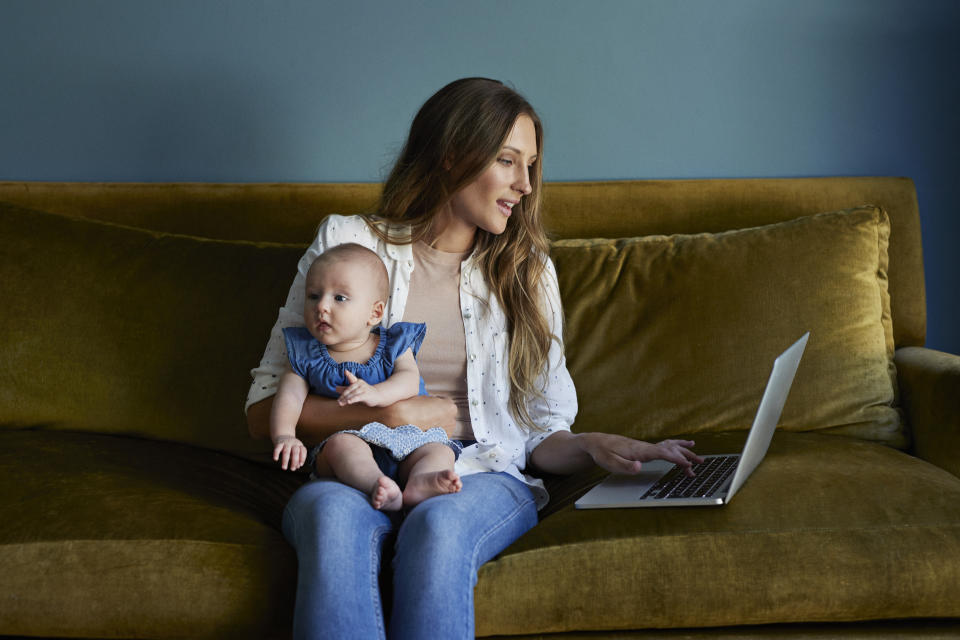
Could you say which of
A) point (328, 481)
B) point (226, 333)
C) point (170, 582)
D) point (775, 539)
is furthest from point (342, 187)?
point (775, 539)

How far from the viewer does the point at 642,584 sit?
126cm

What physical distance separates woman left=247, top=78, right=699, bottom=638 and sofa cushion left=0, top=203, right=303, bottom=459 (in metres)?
0.30

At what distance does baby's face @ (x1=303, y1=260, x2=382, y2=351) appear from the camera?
145 cm

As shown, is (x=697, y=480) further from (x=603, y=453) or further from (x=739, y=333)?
(x=739, y=333)

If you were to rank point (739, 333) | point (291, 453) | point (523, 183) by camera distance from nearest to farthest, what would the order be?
point (291, 453)
point (523, 183)
point (739, 333)

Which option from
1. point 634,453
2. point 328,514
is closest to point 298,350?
point 328,514

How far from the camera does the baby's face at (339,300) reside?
1454 millimetres

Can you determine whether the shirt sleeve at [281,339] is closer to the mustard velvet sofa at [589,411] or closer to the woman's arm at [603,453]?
the mustard velvet sofa at [589,411]

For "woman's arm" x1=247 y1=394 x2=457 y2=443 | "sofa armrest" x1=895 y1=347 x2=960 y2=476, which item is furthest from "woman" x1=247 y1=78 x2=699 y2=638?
"sofa armrest" x1=895 y1=347 x2=960 y2=476

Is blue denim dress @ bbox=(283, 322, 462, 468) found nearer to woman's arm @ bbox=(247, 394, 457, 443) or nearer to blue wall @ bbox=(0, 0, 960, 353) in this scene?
woman's arm @ bbox=(247, 394, 457, 443)

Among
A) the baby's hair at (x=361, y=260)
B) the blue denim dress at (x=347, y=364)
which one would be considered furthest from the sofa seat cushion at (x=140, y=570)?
the baby's hair at (x=361, y=260)

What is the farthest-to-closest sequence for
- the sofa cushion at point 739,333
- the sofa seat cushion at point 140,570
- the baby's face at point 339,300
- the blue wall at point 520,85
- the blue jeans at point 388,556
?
1. the blue wall at point 520,85
2. the sofa cushion at point 739,333
3. the baby's face at point 339,300
4. the sofa seat cushion at point 140,570
5. the blue jeans at point 388,556

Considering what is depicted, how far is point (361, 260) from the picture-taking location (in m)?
1.49

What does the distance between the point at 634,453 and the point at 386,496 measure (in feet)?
1.43
